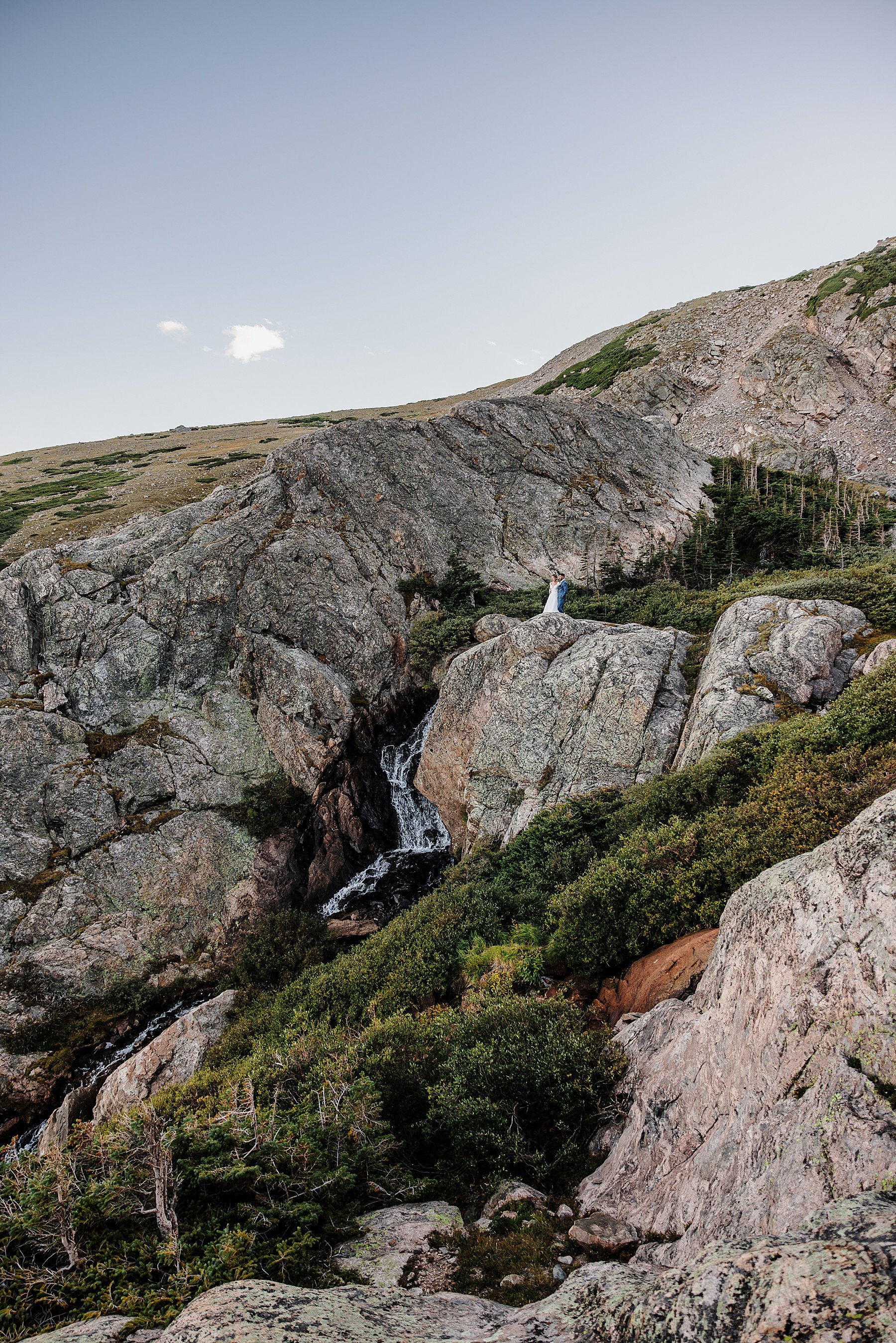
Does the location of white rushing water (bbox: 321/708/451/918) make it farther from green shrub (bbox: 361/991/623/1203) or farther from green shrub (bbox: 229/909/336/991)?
green shrub (bbox: 361/991/623/1203)

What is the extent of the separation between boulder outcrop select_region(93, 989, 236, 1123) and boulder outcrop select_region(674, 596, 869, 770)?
53.2 feet

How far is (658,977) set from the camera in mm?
10516

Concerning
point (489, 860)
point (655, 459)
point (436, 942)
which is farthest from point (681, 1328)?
point (655, 459)

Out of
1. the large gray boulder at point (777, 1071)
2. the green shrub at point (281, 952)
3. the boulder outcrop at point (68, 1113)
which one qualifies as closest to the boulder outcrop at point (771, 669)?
the large gray boulder at point (777, 1071)

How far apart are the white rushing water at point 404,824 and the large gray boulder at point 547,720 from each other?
1.41m

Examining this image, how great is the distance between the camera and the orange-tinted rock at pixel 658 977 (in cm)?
998

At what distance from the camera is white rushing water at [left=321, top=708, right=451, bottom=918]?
27.2 metres

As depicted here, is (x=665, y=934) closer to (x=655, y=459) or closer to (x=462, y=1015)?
(x=462, y=1015)

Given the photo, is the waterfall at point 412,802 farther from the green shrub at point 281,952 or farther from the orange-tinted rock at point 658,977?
the orange-tinted rock at point 658,977

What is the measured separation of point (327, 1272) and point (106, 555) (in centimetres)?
3656

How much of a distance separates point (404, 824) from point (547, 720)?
9527 mm

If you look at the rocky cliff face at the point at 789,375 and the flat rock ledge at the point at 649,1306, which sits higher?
the rocky cliff face at the point at 789,375

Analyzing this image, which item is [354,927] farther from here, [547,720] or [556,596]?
[556,596]

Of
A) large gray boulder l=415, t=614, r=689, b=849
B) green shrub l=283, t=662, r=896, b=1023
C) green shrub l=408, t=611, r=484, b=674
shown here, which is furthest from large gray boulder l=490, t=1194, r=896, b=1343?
green shrub l=408, t=611, r=484, b=674
